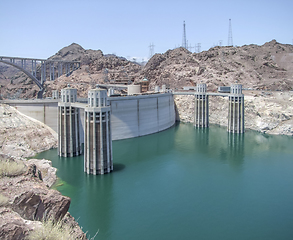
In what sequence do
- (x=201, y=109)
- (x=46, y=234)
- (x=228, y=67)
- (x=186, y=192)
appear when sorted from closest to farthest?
(x=46, y=234) → (x=186, y=192) → (x=201, y=109) → (x=228, y=67)

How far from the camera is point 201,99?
6575 cm

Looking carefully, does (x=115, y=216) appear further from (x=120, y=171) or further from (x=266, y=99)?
(x=266, y=99)

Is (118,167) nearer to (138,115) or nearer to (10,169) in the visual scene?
(138,115)

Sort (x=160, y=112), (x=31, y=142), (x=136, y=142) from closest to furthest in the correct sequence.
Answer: (x=31, y=142), (x=136, y=142), (x=160, y=112)

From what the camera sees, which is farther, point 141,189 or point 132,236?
point 141,189

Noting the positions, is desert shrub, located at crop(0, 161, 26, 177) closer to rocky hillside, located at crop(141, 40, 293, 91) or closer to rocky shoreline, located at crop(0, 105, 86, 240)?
rocky shoreline, located at crop(0, 105, 86, 240)

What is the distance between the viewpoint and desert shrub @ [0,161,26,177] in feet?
35.5

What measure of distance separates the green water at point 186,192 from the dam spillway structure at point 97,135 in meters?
1.45

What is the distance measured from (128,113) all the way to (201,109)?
20964 mm


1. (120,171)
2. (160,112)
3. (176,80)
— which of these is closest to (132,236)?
(120,171)

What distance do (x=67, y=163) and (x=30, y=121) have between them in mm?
12424

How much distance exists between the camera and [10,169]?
35.8 ft

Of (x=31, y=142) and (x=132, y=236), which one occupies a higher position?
(x=31, y=142)

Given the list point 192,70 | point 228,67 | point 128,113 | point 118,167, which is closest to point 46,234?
point 118,167
